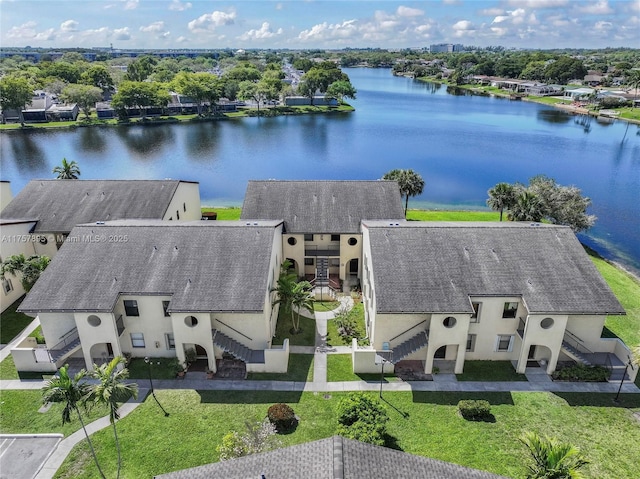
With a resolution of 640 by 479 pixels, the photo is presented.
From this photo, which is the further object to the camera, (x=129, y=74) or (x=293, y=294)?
(x=129, y=74)

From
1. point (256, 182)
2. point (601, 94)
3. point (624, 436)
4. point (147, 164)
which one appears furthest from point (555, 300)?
point (601, 94)

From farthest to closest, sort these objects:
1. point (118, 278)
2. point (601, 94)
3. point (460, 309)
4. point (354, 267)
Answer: point (601, 94)
point (354, 267)
point (118, 278)
point (460, 309)

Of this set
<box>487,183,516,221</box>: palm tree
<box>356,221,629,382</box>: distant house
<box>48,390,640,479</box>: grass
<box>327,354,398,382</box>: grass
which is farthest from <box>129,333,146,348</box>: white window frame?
<box>487,183,516,221</box>: palm tree

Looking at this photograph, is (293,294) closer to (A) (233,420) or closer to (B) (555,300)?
(A) (233,420)

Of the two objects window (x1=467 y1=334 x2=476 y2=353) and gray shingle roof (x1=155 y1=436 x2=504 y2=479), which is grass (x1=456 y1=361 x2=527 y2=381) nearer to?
window (x1=467 y1=334 x2=476 y2=353)

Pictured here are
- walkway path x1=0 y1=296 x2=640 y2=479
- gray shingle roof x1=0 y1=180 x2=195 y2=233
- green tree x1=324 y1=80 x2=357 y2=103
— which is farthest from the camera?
green tree x1=324 y1=80 x2=357 y2=103

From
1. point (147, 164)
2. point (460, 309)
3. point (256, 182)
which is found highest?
point (256, 182)
